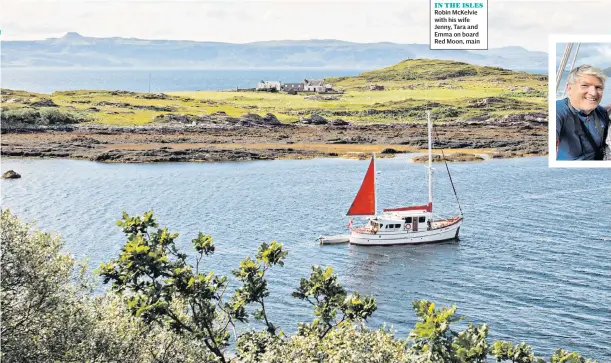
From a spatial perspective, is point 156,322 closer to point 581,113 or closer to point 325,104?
point 581,113

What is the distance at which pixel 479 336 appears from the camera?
25.6 meters

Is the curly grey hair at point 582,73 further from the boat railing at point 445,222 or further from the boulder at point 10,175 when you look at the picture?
the boulder at point 10,175

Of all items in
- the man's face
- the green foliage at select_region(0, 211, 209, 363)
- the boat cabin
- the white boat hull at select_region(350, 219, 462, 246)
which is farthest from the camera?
the boat cabin

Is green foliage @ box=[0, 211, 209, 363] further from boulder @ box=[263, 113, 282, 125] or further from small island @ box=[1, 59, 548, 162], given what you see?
boulder @ box=[263, 113, 282, 125]

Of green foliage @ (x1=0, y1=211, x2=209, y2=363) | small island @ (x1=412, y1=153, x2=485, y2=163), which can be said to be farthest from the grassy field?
green foliage @ (x1=0, y1=211, x2=209, y2=363)

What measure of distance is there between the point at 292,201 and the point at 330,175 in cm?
1651

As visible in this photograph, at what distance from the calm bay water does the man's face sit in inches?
968

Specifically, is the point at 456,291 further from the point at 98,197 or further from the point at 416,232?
the point at 98,197

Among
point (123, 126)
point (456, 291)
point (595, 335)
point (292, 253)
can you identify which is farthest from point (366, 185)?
point (123, 126)

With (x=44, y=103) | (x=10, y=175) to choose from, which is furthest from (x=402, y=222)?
(x=44, y=103)

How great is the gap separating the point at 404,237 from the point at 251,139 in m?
64.3

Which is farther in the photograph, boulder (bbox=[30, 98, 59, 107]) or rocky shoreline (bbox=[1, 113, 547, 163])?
boulder (bbox=[30, 98, 59, 107])

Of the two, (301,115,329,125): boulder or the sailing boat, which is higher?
(301,115,329,125): boulder

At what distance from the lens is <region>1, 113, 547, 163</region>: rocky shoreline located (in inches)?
4427
